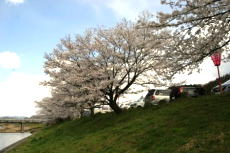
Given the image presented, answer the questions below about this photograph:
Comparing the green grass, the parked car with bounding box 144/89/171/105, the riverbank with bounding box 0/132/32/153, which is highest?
the parked car with bounding box 144/89/171/105

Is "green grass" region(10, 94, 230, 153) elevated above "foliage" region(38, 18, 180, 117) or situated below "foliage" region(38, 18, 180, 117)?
below

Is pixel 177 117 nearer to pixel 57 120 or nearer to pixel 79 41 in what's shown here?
pixel 79 41

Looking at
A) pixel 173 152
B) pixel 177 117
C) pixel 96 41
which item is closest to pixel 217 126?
pixel 173 152

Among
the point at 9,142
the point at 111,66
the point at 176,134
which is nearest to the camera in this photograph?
the point at 176,134

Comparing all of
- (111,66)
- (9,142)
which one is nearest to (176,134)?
(111,66)

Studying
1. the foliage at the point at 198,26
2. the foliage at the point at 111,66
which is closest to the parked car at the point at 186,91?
the foliage at the point at 111,66

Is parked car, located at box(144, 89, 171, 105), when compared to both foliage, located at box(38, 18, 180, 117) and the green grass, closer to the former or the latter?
foliage, located at box(38, 18, 180, 117)

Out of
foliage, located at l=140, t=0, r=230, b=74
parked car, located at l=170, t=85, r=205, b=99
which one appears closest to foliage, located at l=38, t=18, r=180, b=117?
parked car, located at l=170, t=85, r=205, b=99

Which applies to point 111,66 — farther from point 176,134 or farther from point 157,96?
point 176,134

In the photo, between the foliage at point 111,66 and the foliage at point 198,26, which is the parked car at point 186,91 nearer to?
the foliage at point 111,66

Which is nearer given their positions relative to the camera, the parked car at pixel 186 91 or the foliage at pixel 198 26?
the foliage at pixel 198 26

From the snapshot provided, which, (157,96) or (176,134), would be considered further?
(157,96)

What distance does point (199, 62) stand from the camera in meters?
16.3

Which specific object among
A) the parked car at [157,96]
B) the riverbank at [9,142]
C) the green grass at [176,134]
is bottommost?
the riverbank at [9,142]
